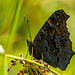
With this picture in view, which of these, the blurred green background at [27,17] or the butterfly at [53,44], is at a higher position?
the blurred green background at [27,17]

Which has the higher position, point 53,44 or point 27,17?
point 27,17

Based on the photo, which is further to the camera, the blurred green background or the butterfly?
the blurred green background

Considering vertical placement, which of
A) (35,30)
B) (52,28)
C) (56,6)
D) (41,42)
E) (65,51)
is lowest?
(65,51)

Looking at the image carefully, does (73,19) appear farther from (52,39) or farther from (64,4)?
(52,39)

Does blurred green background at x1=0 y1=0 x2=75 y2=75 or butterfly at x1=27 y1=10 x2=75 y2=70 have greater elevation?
blurred green background at x1=0 y1=0 x2=75 y2=75

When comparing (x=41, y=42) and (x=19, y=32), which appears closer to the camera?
(x=41, y=42)

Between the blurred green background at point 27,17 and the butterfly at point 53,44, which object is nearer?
the butterfly at point 53,44

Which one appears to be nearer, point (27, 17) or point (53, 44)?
point (53, 44)

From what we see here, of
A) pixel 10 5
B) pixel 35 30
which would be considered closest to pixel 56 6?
pixel 35 30
